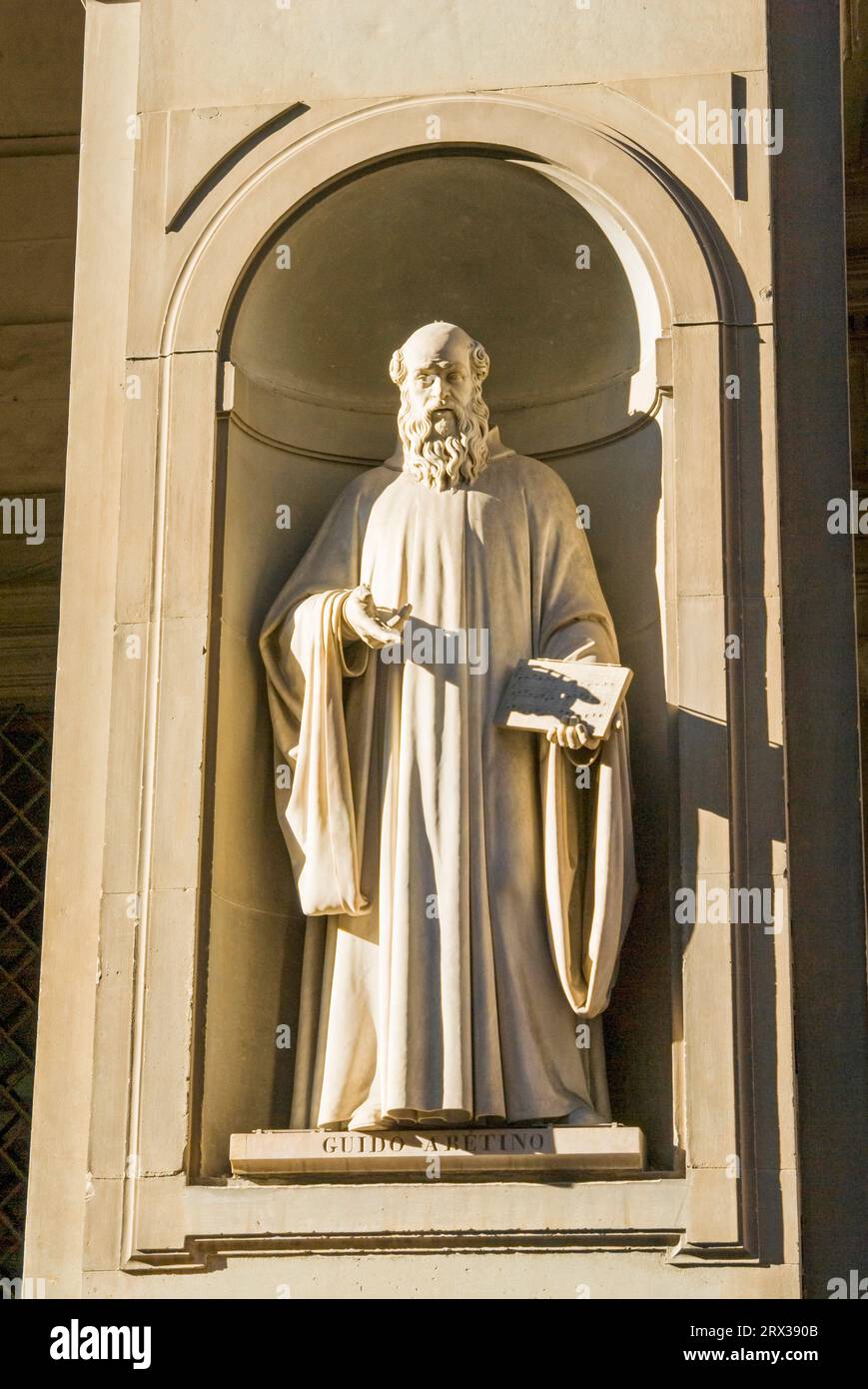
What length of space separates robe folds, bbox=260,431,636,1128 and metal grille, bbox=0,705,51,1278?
3810 millimetres

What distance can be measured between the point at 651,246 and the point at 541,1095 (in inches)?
128

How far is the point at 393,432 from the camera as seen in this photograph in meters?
11.9

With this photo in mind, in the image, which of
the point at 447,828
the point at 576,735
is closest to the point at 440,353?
the point at 576,735

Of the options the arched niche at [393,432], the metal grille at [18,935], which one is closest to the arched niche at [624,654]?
the arched niche at [393,432]

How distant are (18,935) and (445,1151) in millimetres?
4926

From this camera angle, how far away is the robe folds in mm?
10250

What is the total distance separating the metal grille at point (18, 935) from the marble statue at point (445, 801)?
150 inches

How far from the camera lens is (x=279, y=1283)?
10031mm

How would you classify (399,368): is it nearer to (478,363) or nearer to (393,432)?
(478,363)

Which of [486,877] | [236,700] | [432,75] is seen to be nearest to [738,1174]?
[486,877]

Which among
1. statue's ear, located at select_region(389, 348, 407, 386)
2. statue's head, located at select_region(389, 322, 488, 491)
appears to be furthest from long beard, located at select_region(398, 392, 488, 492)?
statue's ear, located at select_region(389, 348, 407, 386)

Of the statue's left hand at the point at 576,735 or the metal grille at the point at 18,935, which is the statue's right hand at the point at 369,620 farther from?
the metal grille at the point at 18,935

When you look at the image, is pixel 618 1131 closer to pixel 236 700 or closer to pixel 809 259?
pixel 236 700

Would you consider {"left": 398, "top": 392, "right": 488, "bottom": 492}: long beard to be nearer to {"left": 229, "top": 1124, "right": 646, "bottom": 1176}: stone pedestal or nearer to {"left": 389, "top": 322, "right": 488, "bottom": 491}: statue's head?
{"left": 389, "top": 322, "right": 488, "bottom": 491}: statue's head
